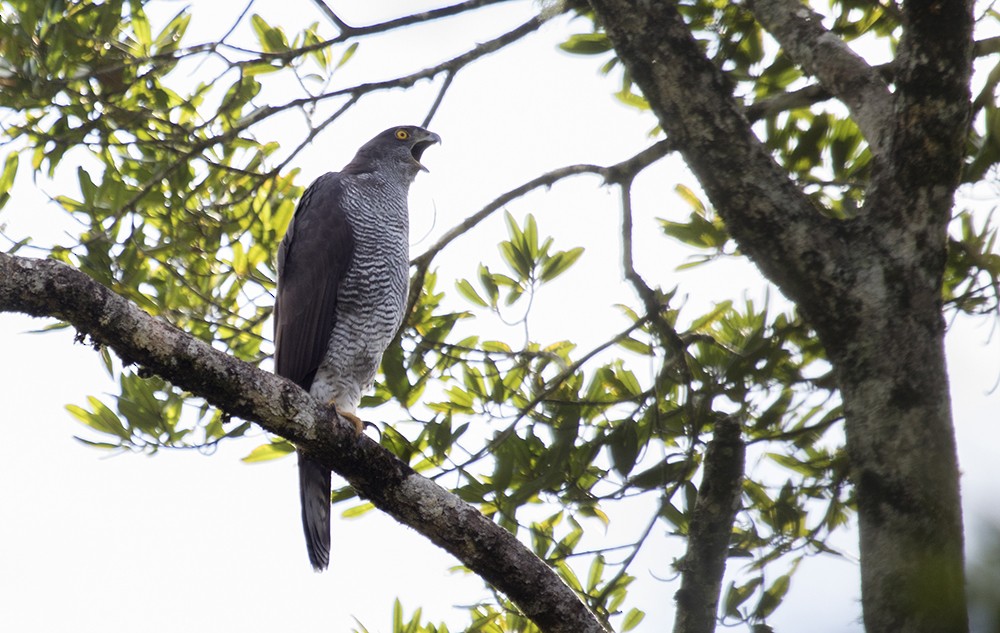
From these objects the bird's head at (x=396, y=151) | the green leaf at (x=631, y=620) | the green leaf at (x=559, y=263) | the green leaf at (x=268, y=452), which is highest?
the bird's head at (x=396, y=151)

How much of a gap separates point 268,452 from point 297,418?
1610mm

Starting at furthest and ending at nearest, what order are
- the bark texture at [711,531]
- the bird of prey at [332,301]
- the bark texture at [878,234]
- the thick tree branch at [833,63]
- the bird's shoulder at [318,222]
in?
the bird's shoulder at [318,222], the bird of prey at [332,301], the thick tree branch at [833,63], the bark texture at [711,531], the bark texture at [878,234]

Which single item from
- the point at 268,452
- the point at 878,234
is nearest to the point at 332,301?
the point at 268,452

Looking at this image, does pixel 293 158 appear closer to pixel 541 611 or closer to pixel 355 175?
pixel 355 175

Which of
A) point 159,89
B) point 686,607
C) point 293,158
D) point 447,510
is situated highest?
point 159,89

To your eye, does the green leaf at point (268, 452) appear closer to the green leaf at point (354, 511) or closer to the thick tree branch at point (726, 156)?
the green leaf at point (354, 511)

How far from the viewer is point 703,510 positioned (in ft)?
9.20

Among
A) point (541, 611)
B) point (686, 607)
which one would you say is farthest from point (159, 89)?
point (686, 607)

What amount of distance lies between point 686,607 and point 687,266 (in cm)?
196

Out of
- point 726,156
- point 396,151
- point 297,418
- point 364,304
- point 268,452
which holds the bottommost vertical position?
point 297,418

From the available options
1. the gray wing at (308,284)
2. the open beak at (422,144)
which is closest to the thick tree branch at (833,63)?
the gray wing at (308,284)

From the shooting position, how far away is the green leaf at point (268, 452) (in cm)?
404

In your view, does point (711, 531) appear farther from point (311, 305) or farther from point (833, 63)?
point (311, 305)

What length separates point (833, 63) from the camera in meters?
3.08
